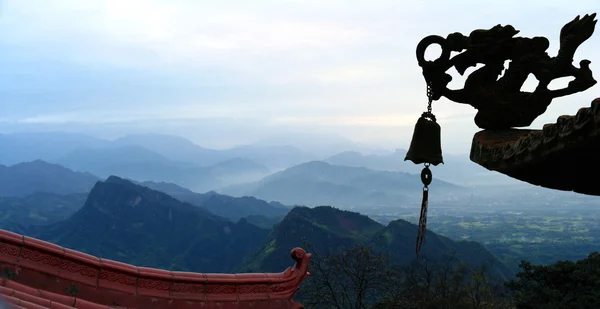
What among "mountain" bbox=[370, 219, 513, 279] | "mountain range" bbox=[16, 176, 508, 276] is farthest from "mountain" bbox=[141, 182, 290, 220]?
"mountain" bbox=[370, 219, 513, 279]

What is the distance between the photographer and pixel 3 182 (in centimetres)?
13638

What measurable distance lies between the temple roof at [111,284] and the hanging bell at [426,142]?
168 centimetres

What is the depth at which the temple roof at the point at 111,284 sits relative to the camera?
3.92m

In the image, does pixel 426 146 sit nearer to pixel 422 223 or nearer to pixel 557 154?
pixel 422 223

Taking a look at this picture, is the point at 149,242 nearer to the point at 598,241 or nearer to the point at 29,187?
the point at 598,241

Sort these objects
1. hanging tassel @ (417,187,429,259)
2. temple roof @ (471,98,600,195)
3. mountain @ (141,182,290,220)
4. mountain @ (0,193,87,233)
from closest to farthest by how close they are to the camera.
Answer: temple roof @ (471,98,600,195)
hanging tassel @ (417,187,429,259)
mountain @ (0,193,87,233)
mountain @ (141,182,290,220)

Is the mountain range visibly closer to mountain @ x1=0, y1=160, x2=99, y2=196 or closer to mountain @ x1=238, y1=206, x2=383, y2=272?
mountain @ x1=238, y1=206, x2=383, y2=272

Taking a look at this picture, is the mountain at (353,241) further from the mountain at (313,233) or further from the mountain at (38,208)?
the mountain at (38,208)

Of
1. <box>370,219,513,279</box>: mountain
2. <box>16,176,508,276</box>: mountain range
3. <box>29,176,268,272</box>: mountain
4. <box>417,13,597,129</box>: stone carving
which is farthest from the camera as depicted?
<box>29,176,268,272</box>: mountain

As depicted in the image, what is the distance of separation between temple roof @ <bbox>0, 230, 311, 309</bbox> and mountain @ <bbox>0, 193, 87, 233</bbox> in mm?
77523

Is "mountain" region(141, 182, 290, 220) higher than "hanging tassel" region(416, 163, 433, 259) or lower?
lower

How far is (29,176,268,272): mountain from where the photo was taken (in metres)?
62.4

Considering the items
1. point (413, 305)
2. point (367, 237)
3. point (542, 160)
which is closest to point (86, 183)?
point (367, 237)

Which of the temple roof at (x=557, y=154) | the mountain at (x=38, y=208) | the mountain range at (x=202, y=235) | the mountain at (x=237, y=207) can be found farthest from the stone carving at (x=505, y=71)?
the mountain at (x=237, y=207)
